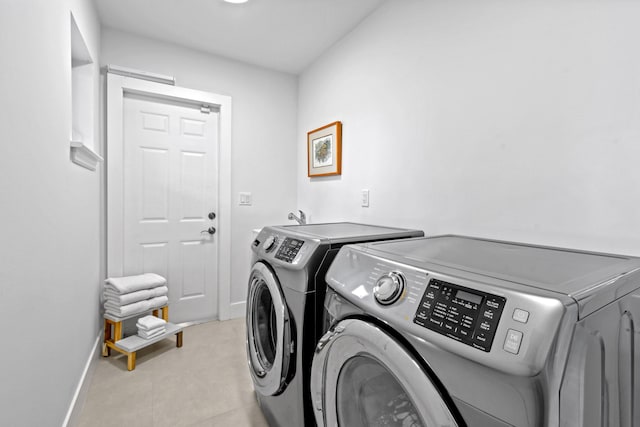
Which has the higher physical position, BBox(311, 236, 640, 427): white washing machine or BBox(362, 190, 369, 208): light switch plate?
BBox(362, 190, 369, 208): light switch plate

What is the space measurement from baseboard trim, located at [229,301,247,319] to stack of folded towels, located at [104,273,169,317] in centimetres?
69

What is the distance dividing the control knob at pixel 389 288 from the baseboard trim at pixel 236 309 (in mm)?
2346

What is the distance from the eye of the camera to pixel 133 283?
86.4 inches

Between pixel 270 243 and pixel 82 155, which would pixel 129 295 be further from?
pixel 270 243

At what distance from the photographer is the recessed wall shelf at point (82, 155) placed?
1.48 metres

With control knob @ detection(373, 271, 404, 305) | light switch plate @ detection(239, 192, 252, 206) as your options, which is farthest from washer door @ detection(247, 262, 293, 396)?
light switch plate @ detection(239, 192, 252, 206)

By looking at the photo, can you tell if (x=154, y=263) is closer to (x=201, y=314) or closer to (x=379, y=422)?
(x=201, y=314)

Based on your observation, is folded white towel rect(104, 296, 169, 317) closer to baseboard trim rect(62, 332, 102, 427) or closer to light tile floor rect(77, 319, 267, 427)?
baseboard trim rect(62, 332, 102, 427)

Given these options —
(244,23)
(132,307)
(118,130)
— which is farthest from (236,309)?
(244,23)

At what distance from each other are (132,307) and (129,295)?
87 millimetres

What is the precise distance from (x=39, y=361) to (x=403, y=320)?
126cm

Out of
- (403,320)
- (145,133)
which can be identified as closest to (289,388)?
(403,320)

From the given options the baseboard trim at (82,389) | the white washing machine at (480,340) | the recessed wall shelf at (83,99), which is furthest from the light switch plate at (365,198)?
the baseboard trim at (82,389)

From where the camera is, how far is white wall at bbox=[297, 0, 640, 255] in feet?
3.29
